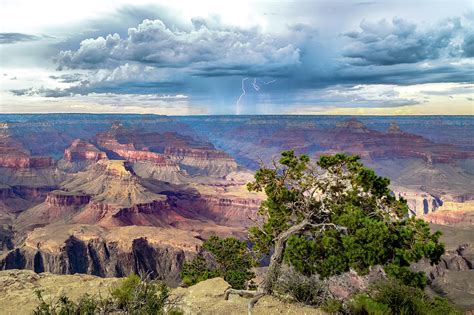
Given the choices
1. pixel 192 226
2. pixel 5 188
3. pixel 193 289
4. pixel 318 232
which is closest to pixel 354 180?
pixel 318 232

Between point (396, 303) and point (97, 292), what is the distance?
1524 centimetres

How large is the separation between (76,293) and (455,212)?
118419mm

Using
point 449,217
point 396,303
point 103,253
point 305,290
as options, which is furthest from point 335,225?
point 449,217

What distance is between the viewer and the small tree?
1889cm

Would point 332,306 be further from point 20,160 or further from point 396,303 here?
point 20,160

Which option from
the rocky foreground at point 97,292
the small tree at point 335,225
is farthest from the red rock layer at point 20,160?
the small tree at point 335,225

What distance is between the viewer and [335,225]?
67.1 ft

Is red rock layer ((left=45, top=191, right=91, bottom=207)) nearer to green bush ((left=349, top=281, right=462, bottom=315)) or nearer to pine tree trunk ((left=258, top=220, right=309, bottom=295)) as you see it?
pine tree trunk ((left=258, top=220, right=309, bottom=295))

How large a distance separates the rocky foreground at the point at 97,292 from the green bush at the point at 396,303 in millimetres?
1704

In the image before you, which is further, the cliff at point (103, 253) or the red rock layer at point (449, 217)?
the red rock layer at point (449, 217)

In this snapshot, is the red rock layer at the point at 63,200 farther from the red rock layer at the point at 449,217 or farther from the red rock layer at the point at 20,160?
the red rock layer at the point at 449,217

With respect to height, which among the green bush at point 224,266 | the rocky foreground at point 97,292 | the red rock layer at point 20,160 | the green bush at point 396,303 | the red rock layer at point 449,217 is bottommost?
the red rock layer at point 449,217

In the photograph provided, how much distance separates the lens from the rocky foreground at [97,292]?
60.3ft

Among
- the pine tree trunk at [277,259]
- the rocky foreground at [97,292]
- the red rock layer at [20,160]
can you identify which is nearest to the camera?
the rocky foreground at [97,292]
